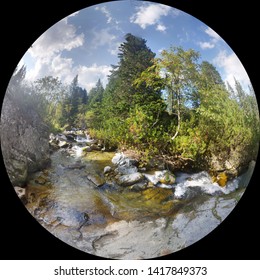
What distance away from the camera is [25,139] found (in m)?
7.08

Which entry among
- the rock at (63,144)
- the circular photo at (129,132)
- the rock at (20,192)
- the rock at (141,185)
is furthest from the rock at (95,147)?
the rock at (20,192)

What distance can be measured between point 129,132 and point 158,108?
63 centimetres

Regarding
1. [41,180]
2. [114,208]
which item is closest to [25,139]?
[41,180]

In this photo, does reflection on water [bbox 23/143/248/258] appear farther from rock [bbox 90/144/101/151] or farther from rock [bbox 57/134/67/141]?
rock [bbox 57/134/67/141]

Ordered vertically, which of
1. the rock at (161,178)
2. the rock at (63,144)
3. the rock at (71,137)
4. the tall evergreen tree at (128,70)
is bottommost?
the rock at (161,178)

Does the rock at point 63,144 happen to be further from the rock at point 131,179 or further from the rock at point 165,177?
the rock at point 165,177

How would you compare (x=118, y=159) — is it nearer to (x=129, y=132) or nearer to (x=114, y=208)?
(x=129, y=132)

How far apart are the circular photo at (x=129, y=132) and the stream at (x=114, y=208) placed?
0.02 meters

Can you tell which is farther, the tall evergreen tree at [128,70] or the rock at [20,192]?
the rock at [20,192]

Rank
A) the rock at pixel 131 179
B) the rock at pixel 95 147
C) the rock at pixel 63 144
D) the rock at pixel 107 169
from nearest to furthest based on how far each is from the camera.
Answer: the rock at pixel 131 179 → the rock at pixel 107 169 → the rock at pixel 95 147 → the rock at pixel 63 144

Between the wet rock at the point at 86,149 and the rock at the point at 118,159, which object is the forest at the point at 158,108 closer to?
the rock at the point at 118,159

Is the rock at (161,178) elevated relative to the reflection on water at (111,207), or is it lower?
elevated

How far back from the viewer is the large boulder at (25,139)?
23.2 feet

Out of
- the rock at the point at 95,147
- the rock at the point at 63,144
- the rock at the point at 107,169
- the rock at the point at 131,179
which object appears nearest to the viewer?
the rock at the point at 131,179
